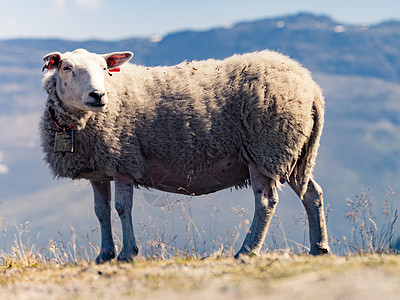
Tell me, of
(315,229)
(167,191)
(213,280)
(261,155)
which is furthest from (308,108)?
(213,280)

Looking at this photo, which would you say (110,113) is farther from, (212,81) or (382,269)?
(382,269)

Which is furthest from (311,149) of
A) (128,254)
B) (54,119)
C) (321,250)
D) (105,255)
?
(54,119)

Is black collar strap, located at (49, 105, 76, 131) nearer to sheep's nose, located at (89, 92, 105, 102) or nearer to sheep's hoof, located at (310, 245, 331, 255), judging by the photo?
sheep's nose, located at (89, 92, 105, 102)

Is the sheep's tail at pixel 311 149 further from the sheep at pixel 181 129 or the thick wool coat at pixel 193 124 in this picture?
the thick wool coat at pixel 193 124

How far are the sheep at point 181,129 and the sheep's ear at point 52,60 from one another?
0.01m

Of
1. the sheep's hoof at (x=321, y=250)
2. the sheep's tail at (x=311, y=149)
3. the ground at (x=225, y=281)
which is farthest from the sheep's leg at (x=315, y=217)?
the ground at (x=225, y=281)

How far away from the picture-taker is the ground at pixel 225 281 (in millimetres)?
3031

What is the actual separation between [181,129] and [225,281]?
312cm

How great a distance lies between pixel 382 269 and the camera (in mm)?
3572

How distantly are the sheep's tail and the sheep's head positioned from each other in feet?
8.42

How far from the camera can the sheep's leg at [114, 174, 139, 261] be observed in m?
6.44

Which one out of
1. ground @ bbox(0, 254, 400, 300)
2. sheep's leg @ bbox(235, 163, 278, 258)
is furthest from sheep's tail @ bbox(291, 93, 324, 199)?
ground @ bbox(0, 254, 400, 300)

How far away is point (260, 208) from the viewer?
6.59m

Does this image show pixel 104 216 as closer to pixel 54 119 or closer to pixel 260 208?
pixel 54 119
